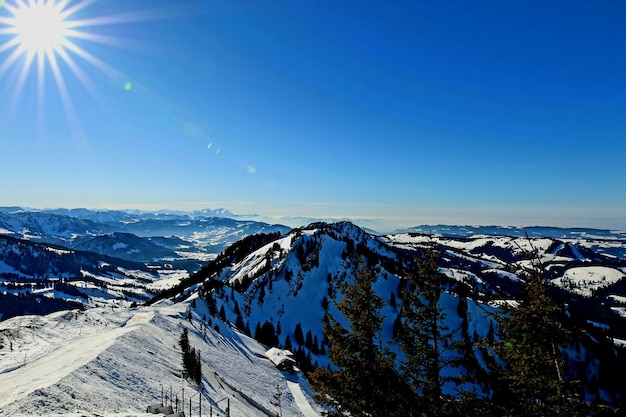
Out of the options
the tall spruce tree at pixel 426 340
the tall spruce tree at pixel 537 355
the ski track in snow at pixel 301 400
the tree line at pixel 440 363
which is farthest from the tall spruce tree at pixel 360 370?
the ski track in snow at pixel 301 400

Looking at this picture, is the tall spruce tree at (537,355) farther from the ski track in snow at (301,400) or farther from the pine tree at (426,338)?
the ski track in snow at (301,400)

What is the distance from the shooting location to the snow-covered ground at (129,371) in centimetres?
2492

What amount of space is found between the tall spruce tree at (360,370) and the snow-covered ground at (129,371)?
13573mm

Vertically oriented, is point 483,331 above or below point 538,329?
Answer: below

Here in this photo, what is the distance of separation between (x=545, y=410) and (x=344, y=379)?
9983mm

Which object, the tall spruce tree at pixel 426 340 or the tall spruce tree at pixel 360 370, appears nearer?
the tall spruce tree at pixel 360 370

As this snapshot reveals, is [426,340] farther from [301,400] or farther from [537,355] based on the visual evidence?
[301,400]

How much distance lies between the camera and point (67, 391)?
25312 millimetres

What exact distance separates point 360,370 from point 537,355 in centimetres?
893

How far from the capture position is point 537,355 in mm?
15531

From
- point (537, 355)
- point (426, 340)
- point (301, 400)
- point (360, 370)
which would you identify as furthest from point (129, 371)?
point (537, 355)

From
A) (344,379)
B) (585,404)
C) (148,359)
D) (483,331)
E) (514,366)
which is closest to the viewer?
(585,404)

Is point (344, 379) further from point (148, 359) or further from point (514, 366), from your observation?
point (148, 359)

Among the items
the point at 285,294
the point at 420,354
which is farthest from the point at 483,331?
the point at 420,354
